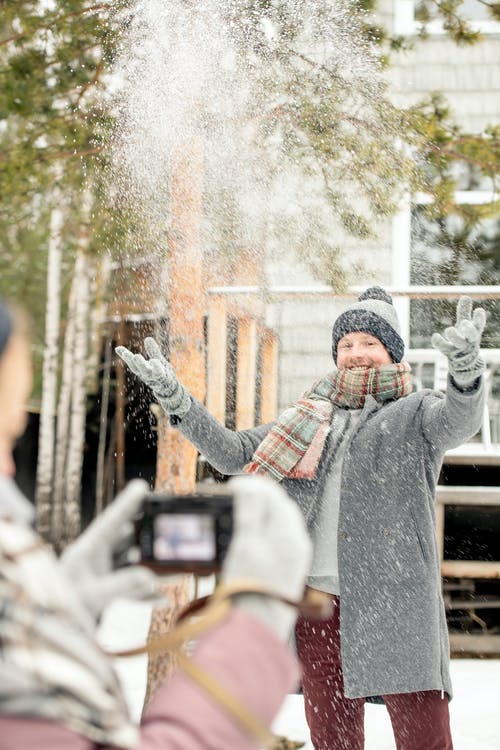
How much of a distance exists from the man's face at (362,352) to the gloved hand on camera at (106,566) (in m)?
1.43

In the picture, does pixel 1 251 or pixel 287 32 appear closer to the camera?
pixel 287 32

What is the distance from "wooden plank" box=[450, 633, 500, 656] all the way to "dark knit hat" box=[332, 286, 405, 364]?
264 cm

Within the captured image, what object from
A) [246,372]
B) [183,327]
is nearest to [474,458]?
[246,372]

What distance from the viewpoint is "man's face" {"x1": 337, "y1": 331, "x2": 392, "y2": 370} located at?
2.17 metres

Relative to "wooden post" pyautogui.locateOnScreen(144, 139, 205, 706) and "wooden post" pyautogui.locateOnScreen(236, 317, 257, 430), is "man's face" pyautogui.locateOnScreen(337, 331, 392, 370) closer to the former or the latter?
"wooden post" pyautogui.locateOnScreen(144, 139, 205, 706)

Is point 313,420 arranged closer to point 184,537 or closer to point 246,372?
point 184,537

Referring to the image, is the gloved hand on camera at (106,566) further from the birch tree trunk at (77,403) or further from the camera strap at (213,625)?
the birch tree trunk at (77,403)

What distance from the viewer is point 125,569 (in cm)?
82

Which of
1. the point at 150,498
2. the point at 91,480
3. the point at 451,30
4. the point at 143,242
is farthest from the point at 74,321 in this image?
the point at 150,498

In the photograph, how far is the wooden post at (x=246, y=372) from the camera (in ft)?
13.2

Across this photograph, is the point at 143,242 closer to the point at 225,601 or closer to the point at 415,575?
the point at 415,575

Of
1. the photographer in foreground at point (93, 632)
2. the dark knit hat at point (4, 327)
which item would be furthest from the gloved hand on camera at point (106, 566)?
the dark knit hat at point (4, 327)

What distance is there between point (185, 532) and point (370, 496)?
4.09 feet

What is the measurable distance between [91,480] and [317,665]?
7.59 meters
